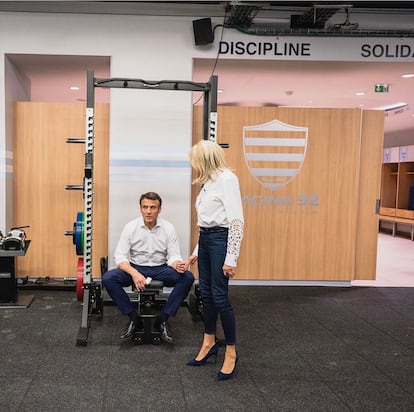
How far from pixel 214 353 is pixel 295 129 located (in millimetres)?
2899

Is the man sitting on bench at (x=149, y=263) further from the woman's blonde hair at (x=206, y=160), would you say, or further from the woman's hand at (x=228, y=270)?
the woman's blonde hair at (x=206, y=160)

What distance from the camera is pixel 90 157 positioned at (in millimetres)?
3521

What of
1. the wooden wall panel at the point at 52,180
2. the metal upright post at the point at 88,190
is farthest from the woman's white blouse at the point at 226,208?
the wooden wall panel at the point at 52,180

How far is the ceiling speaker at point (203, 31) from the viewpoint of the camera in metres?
4.66

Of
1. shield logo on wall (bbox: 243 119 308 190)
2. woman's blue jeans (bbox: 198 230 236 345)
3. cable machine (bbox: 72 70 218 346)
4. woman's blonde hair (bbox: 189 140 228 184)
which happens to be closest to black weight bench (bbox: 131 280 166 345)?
cable machine (bbox: 72 70 218 346)

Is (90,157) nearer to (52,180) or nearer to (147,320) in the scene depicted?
(147,320)

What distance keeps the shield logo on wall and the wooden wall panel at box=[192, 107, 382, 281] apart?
6 centimetres

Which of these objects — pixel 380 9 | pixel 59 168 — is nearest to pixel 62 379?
pixel 59 168

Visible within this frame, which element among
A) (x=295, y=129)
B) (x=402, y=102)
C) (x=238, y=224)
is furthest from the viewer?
(x=402, y=102)

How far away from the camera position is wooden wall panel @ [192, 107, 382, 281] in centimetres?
507

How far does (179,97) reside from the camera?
475cm

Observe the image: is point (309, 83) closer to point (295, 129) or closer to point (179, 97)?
point (295, 129)

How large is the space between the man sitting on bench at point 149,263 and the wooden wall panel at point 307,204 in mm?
1511

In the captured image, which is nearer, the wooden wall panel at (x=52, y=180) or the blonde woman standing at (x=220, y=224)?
the blonde woman standing at (x=220, y=224)
